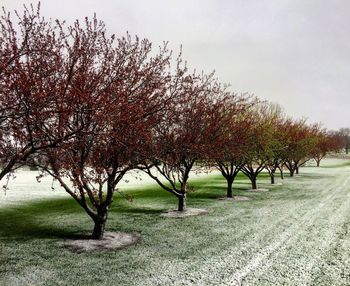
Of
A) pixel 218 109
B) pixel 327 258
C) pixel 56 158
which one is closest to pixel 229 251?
pixel 327 258

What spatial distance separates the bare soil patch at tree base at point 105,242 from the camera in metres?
12.2

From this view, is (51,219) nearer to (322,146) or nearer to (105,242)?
(105,242)

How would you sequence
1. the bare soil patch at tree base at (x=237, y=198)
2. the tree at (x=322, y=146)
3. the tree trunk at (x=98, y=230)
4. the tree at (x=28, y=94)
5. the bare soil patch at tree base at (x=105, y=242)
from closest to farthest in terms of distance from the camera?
1. the tree at (x=28, y=94)
2. the bare soil patch at tree base at (x=105, y=242)
3. the tree trunk at (x=98, y=230)
4. the bare soil patch at tree base at (x=237, y=198)
5. the tree at (x=322, y=146)

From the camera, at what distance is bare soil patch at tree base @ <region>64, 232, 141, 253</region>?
12219 mm

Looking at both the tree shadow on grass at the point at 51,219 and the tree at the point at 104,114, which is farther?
the tree shadow on grass at the point at 51,219

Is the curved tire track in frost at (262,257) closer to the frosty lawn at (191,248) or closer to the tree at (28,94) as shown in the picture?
the frosty lawn at (191,248)

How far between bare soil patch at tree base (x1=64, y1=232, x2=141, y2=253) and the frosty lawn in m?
0.44

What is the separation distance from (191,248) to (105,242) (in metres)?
2.91

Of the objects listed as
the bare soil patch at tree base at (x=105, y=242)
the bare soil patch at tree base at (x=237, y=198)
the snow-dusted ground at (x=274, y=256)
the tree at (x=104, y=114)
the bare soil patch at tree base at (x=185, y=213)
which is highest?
the tree at (x=104, y=114)

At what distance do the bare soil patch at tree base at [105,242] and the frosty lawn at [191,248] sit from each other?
17.3 inches

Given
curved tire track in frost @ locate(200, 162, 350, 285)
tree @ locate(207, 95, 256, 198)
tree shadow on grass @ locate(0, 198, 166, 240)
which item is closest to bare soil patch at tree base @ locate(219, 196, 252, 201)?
tree @ locate(207, 95, 256, 198)

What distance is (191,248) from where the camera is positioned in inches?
476

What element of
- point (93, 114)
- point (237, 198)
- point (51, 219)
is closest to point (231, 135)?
point (237, 198)

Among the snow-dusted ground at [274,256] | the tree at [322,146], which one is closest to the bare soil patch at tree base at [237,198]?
the snow-dusted ground at [274,256]
